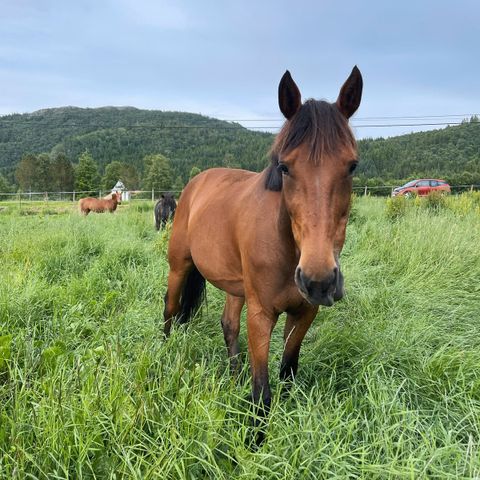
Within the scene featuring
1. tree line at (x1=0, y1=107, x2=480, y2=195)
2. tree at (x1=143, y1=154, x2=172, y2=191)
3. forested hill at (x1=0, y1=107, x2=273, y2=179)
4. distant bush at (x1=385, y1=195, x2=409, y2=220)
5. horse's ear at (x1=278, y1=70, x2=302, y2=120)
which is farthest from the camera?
forested hill at (x1=0, y1=107, x2=273, y2=179)

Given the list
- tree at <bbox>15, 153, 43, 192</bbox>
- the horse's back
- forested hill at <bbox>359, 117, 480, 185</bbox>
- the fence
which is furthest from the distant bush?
tree at <bbox>15, 153, 43, 192</bbox>

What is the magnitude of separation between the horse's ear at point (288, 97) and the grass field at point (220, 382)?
4.59 feet

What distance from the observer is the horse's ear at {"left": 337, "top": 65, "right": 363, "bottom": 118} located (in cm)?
161

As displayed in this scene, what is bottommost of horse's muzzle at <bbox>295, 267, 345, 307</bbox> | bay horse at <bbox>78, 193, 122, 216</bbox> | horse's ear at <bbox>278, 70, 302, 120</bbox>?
bay horse at <bbox>78, 193, 122, 216</bbox>

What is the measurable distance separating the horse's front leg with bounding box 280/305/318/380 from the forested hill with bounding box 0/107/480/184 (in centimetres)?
4466

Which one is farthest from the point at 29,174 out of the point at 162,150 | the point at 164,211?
the point at 164,211

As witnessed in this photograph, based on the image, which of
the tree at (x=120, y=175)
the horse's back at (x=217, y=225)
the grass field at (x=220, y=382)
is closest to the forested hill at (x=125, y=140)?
the tree at (x=120, y=175)

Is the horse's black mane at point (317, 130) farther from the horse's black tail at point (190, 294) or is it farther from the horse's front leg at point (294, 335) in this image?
the horse's black tail at point (190, 294)

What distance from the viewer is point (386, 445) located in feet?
4.96

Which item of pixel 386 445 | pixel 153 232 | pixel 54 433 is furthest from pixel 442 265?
pixel 153 232

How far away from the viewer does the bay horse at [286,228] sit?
1.39 m

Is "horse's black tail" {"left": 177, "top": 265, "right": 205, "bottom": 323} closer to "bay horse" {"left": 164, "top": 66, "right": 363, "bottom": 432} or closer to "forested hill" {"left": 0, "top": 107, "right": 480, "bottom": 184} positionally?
"bay horse" {"left": 164, "top": 66, "right": 363, "bottom": 432}

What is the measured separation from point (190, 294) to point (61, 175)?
195 feet

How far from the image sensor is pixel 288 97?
1.64 metres
